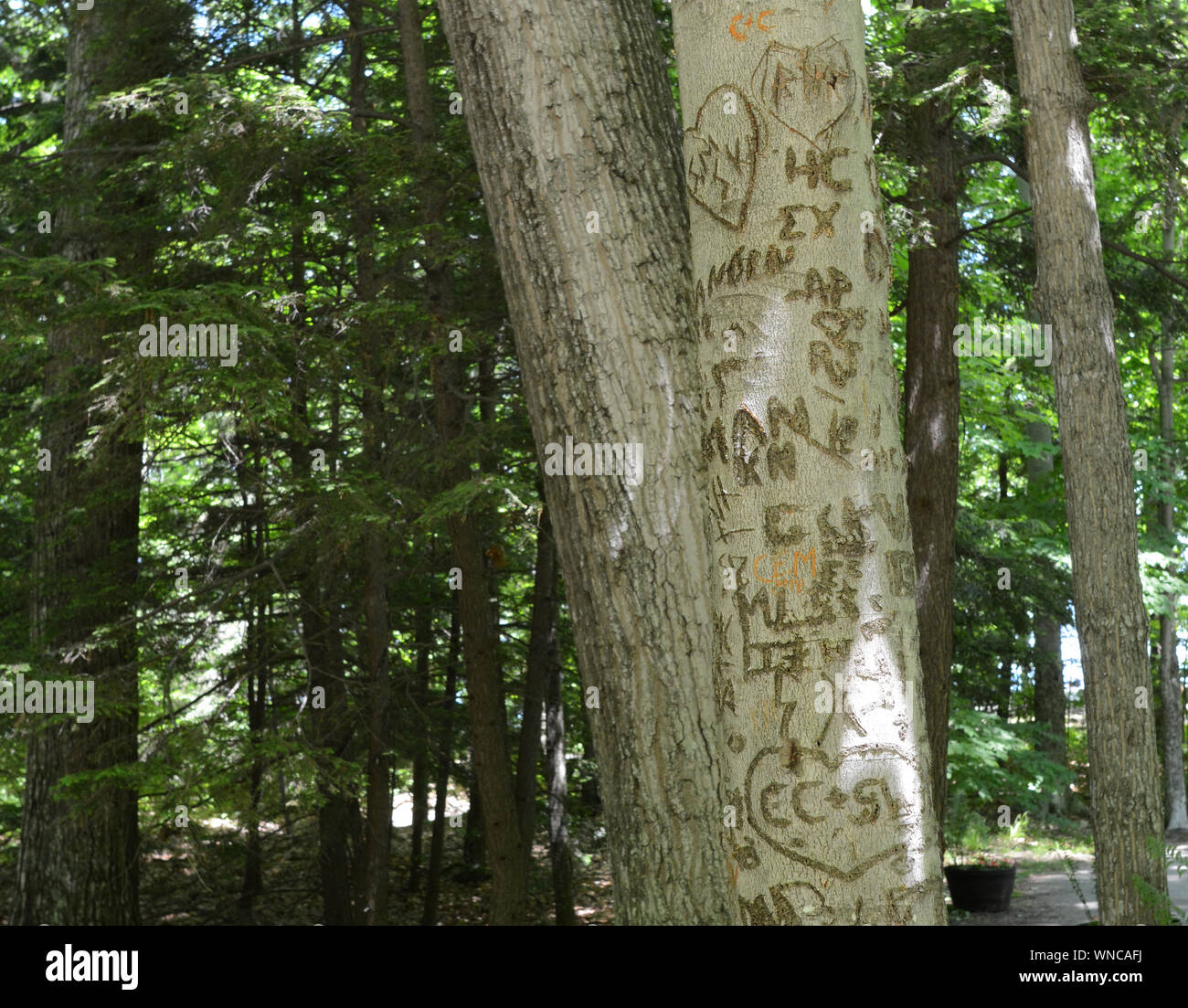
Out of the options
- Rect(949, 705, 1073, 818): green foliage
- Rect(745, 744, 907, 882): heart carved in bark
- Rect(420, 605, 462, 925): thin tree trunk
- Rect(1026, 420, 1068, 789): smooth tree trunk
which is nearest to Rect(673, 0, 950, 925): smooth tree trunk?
Rect(745, 744, 907, 882): heart carved in bark

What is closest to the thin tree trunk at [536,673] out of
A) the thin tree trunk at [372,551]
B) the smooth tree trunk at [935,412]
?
the thin tree trunk at [372,551]

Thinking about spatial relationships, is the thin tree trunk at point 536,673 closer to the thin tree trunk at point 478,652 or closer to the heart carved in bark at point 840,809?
the thin tree trunk at point 478,652

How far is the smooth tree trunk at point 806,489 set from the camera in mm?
1634

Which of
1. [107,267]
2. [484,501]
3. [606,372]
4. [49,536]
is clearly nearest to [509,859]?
[484,501]

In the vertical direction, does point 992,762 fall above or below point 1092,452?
below

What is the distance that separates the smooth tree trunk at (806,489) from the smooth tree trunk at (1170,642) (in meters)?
14.3

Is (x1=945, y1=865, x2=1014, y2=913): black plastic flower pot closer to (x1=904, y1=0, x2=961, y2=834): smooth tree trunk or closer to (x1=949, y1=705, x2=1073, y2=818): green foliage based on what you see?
(x1=949, y1=705, x2=1073, y2=818): green foliage

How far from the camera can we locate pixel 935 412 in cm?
841

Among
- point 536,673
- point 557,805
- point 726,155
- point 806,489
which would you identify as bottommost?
point 557,805

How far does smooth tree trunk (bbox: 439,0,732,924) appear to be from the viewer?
2574 millimetres

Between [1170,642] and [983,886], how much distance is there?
7.74 meters

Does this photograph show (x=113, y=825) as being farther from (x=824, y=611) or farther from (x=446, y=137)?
(x=824, y=611)

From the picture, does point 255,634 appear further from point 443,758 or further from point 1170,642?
point 1170,642

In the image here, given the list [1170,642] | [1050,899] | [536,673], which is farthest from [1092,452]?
[1170,642]
